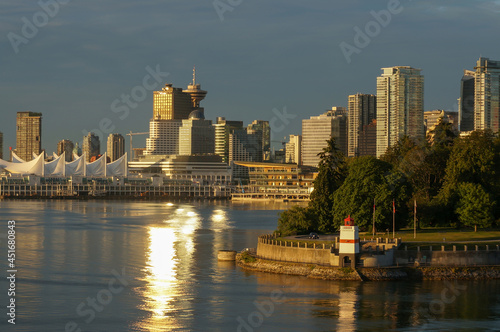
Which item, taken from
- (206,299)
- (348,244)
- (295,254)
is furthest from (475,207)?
(206,299)

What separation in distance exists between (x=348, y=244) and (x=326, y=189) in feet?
69.4

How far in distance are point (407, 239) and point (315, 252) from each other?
9.01 m

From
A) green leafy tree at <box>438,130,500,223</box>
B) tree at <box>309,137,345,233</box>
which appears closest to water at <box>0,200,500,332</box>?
tree at <box>309,137,345,233</box>

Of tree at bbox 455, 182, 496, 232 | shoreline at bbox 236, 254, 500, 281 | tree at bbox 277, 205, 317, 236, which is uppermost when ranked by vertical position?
tree at bbox 455, 182, 496, 232

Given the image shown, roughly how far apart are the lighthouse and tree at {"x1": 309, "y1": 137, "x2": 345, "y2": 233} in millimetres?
16126

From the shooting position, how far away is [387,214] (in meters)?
60.8

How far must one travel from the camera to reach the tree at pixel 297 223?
60094 mm

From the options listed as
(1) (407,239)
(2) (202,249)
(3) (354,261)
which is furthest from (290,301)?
(2) (202,249)

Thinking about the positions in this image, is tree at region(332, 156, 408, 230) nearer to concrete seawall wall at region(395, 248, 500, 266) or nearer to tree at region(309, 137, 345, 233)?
tree at region(309, 137, 345, 233)

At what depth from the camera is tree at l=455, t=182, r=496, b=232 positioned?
61375mm

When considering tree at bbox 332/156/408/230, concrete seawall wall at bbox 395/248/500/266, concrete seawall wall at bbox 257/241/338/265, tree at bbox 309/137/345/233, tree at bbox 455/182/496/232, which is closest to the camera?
concrete seawall wall at bbox 257/241/338/265

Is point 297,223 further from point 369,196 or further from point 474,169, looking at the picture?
point 474,169

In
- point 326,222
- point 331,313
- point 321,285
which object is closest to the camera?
point 331,313

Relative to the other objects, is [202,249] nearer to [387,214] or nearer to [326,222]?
[326,222]
